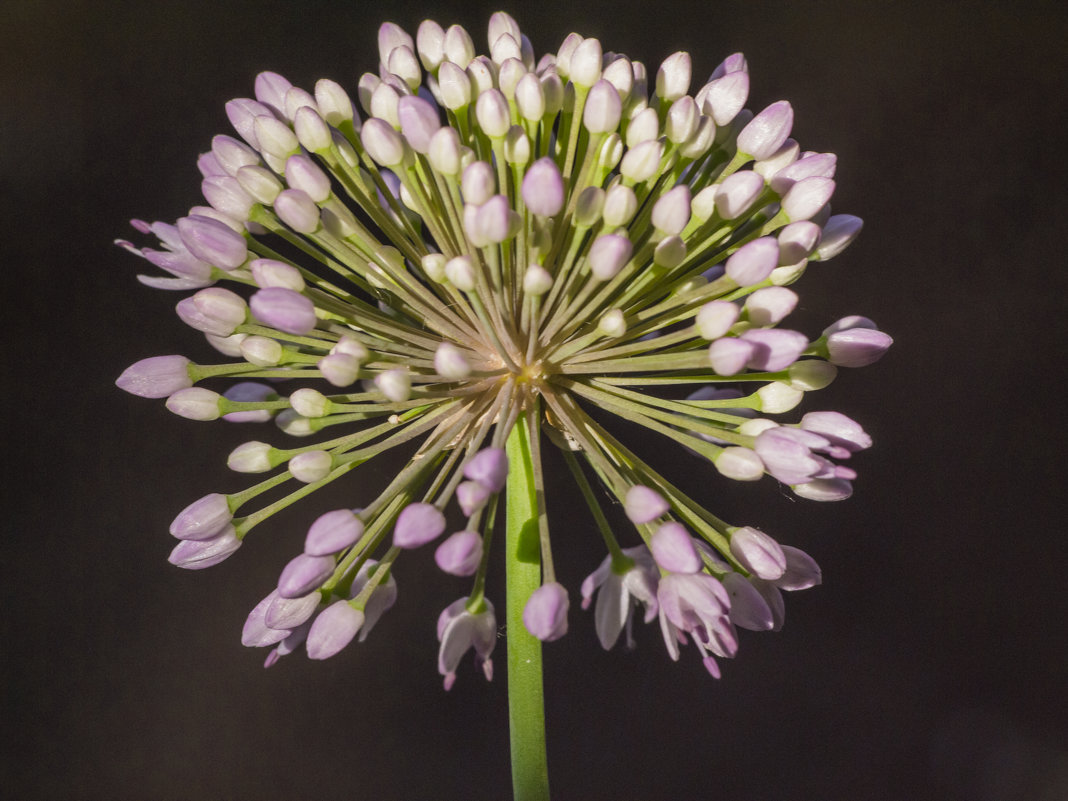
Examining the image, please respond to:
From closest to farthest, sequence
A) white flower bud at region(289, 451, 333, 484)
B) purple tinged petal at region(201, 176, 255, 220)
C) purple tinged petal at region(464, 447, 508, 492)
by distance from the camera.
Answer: purple tinged petal at region(464, 447, 508, 492)
white flower bud at region(289, 451, 333, 484)
purple tinged petal at region(201, 176, 255, 220)

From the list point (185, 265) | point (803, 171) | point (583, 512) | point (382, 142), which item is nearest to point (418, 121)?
point (382, 142)

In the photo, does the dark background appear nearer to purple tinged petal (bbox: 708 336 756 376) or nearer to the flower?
the flower

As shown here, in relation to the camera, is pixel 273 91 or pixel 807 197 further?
pixel 273 91

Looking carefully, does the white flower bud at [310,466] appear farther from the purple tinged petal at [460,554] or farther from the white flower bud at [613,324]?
the white flower bud at [613,324]

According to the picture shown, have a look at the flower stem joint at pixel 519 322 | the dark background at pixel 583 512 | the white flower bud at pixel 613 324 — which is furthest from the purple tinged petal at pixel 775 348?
the dark background at pixel 583 512

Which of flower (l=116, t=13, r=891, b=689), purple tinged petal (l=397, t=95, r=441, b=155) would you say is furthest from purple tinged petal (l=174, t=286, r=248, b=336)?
purple tinged petal (l=397, t=95, r=441, b=155)

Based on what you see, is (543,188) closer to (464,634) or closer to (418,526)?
(418,526)

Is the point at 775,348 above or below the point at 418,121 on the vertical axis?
below
